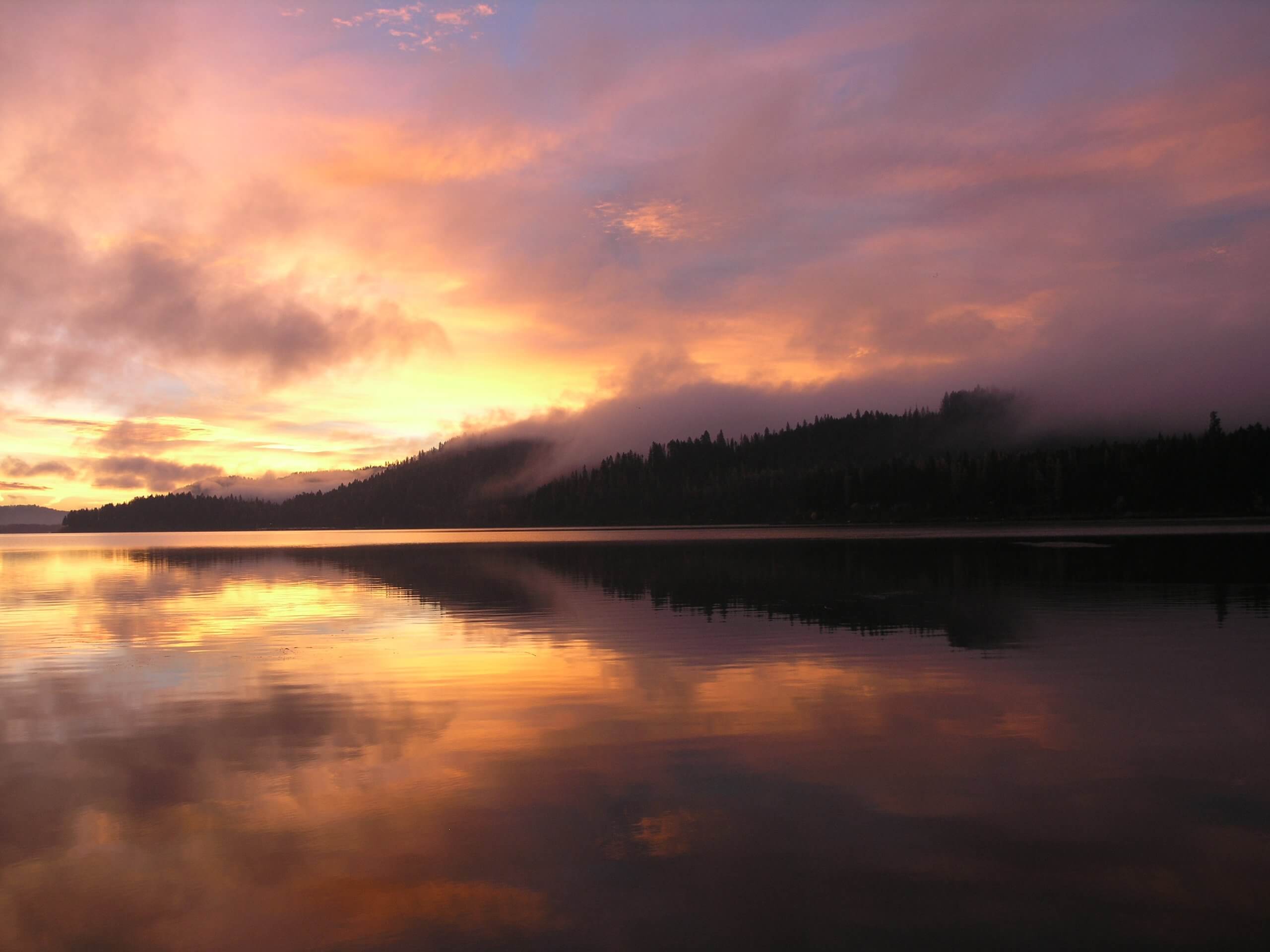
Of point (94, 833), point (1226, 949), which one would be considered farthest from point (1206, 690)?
point (94, 833)

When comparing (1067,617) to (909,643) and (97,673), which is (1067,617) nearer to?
(909,643)

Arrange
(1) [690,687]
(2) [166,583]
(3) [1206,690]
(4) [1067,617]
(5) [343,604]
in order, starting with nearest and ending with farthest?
(3) [1206,690]
(1) [690,687]
(4) [1067,617]
(5) [343,604]
(2) [166,583]

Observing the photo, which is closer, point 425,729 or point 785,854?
point 785,854

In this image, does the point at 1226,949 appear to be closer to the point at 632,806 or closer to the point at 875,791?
the point at 875,791

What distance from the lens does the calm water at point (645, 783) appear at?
9.78 meters

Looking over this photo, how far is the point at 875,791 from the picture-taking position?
13547 millimetres

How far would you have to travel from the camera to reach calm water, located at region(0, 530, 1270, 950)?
978 centimetres

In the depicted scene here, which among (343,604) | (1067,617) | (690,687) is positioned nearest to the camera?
(690,687)

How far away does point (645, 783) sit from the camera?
14109 millimetres

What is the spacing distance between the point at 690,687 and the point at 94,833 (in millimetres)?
12610

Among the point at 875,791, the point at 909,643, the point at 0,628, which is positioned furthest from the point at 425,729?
the point at 0,628

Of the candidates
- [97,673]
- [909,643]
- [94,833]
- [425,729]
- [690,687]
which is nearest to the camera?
[94,833]

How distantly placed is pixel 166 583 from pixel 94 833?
176ft

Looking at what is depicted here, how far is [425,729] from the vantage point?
1791cm
